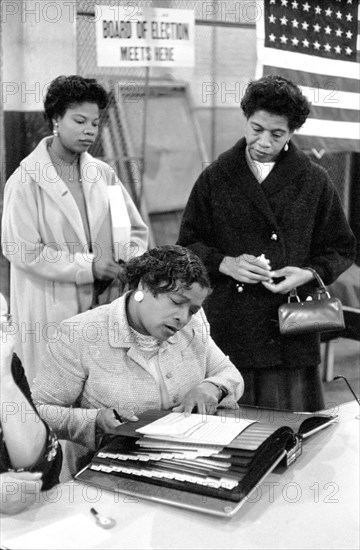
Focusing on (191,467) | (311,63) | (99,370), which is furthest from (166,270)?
(311,63)

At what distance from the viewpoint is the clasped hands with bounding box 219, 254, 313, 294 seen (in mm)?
2771

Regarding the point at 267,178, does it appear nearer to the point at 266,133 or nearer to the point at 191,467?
the point at 266,133

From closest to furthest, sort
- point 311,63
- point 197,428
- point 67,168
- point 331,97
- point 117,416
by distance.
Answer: point 197,428
point 117,416
point 67,168
point 311,63
point 331,97

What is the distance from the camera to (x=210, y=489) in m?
1.70

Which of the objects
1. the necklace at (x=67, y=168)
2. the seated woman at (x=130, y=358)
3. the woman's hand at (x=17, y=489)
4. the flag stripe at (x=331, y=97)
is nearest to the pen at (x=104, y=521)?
the woman's hand at (x=17, y=489)

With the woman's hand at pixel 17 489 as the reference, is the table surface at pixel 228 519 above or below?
below

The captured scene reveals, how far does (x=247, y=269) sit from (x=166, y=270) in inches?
27.8

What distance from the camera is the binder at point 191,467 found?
1.70 m

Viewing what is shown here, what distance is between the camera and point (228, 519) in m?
1.67

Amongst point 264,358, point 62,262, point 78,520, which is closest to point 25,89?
point 62,262

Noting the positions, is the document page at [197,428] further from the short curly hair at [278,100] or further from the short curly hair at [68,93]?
the short curly hair at [68,93]

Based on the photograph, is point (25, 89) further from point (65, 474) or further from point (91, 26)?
point (65, 474)

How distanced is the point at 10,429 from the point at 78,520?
0.85 feet

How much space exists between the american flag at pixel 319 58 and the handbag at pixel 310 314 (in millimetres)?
1670
